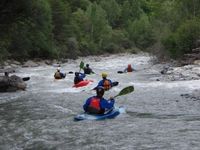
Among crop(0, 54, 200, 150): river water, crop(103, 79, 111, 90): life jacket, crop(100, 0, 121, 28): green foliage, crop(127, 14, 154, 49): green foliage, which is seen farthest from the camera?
crop(100, 0, 121, 28): green foliage

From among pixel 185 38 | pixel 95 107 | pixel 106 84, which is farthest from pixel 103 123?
pixel 185 38

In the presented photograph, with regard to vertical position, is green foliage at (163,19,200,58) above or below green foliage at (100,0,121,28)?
below

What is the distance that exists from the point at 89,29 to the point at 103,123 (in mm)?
67994

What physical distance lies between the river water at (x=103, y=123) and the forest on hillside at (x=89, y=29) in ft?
26.1

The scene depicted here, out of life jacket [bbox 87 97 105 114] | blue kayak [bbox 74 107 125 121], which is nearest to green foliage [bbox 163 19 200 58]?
blue kayak [bbox 74 107 125 121]

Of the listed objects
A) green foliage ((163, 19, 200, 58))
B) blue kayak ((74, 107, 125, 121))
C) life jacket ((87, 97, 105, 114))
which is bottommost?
blue kayak ((74, 107, 125, 121))

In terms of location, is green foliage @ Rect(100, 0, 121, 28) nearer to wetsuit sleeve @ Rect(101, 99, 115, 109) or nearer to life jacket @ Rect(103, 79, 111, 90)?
life jacket @ Rect(103, 79, 111, 90)

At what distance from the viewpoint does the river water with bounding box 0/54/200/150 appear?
1144 cm

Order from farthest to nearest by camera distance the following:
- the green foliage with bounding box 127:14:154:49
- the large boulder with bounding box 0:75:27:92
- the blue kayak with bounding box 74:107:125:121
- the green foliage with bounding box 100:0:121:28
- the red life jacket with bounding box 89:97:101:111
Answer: the green foliage with bounding box 100:0:121:28, the green foliage with bounding box 127:14:154:49, the large boulder with bounding box 0:75:27:92, the red life jacket with bounding box 89:97:101:111, the blue kayak with bounding box 74:107:125:121

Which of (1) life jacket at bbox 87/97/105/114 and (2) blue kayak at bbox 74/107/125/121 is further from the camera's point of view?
(1) life jacket at bbox 87/97/105/114

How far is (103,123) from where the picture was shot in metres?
14.2

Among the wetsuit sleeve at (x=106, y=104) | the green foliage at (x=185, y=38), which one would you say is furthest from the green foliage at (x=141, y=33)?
the wetsuit sleeve at (x=106, y=104)

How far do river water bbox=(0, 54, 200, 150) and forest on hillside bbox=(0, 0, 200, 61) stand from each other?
796cm

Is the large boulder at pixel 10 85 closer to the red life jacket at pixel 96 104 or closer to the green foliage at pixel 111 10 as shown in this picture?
the red life jacket at pixel 96 104
